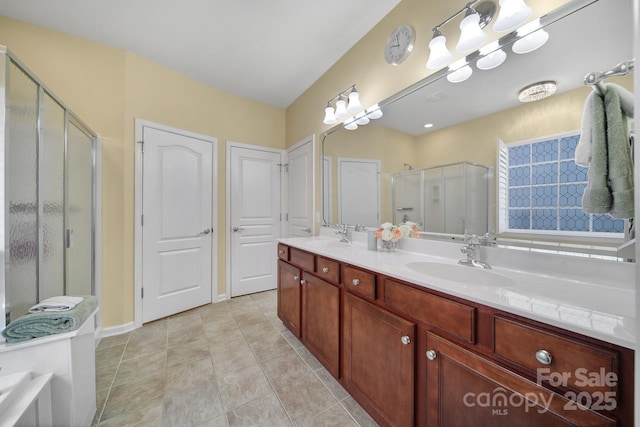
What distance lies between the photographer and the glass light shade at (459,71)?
1.26m

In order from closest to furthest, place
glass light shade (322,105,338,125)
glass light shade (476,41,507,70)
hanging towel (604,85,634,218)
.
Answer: hanging towel (604,85,634,218) → glass light shade (476,41,507,70) → glass light shade (322,105,338,125)

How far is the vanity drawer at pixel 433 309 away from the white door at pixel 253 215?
2.33m

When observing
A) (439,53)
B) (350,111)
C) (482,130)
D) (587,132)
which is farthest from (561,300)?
(350,111)

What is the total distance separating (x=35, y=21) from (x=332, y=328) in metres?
3.28

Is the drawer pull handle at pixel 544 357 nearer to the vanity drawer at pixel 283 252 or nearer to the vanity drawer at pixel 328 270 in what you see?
the vanity drawer at pixel 328 270

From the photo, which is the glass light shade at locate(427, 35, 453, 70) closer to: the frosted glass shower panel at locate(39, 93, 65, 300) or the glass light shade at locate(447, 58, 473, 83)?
the glass light shade at locate(447, 58, 473, 83)

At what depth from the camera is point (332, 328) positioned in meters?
1.45

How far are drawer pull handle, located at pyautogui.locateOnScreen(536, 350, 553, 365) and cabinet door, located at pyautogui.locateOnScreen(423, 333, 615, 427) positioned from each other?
0.28 ft

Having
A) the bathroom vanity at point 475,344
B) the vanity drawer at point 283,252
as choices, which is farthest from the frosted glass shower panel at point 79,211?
the bathroom vanity at point 475,344

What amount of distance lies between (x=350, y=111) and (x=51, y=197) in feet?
7.04

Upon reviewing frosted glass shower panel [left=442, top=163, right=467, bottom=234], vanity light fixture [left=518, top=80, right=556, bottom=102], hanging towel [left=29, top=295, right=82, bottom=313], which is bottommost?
hanging towel [left=29, top=295, right=82, bottom=313]

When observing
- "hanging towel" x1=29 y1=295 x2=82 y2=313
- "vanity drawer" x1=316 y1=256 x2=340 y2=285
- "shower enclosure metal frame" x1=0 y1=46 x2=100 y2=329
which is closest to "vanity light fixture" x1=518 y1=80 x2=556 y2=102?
"vanity drawer" x1=316 y1=256 x2=340 y2=285

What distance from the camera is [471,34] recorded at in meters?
1.16

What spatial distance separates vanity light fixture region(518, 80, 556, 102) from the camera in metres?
0.97
